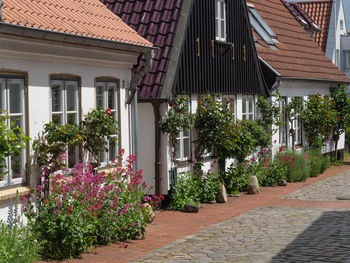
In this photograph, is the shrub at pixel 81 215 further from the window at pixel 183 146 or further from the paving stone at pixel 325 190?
the paving stone at pixel 325 190

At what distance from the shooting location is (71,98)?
10.8 meters

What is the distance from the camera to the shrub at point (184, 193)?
45.9 ft

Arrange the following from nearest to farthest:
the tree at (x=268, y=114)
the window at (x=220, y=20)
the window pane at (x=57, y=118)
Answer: the window pane at (x=57, y=118) → the window at (x=220, y=20) → the tree at (x=268, y=114)

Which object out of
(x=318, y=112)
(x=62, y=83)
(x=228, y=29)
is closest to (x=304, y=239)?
(x=62, y=83)

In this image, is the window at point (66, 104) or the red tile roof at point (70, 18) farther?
the window at point (66, 104)

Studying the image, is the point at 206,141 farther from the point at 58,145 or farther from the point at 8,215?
the point at 8,215

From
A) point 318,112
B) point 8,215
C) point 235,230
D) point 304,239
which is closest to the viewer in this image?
point 8,215

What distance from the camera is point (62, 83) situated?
10.5m

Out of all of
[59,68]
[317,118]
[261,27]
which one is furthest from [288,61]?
[59,68]

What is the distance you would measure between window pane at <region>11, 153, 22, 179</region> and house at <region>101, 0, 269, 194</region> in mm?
4906

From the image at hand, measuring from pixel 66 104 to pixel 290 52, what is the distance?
14616 millimetres

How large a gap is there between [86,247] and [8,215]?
1.30 metres

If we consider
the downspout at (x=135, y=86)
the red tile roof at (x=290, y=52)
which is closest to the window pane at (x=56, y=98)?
the downspout at (x=135, y=86)

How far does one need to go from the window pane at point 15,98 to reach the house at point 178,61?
4763mm
